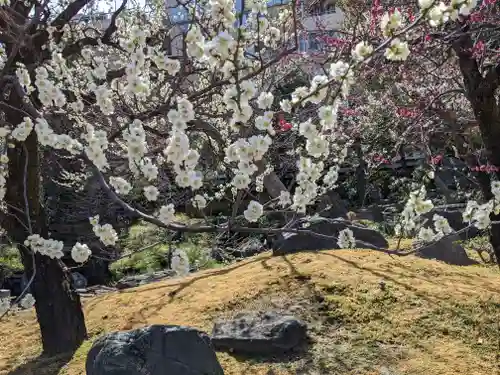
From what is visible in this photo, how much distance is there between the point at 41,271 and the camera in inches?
199

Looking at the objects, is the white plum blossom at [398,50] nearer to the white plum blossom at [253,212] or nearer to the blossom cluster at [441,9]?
the blossom cluster at [441,9]

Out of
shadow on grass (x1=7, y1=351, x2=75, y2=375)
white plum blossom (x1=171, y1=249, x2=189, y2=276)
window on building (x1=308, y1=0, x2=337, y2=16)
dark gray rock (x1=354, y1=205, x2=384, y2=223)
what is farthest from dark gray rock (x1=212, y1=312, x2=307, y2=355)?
dark gray rock (x1=354, y1=205, x2=384, y2=223)

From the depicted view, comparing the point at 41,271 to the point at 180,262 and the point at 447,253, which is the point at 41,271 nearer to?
the point at 180,262

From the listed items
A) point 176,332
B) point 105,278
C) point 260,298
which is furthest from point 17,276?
point 176,332

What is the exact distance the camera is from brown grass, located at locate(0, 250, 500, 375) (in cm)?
413

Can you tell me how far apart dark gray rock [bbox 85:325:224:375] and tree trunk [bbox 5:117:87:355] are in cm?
131

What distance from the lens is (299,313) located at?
473 centimetres

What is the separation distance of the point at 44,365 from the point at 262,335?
1994 mm

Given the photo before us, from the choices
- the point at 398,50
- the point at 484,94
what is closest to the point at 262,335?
the point at 484,94

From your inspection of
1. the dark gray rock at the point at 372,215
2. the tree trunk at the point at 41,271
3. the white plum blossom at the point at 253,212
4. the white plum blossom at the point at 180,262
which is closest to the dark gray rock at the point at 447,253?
the tree trunk at the point at 41,271

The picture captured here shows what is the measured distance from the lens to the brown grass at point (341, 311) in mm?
4129

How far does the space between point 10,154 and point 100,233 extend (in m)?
2.28

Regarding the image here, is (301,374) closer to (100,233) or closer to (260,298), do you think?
(260,298)

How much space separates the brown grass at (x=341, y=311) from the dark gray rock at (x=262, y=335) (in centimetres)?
10
